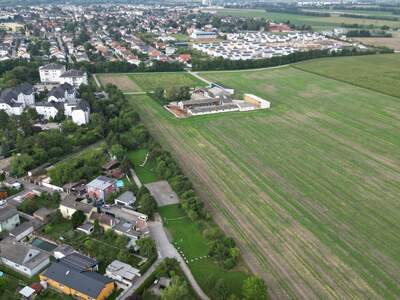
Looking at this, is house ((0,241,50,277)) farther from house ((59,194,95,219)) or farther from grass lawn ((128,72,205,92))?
grass lawn ((128,72,205,92))

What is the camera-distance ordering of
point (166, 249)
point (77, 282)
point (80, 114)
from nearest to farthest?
point (77, 282) < point (166, 249) < point (80, 114)

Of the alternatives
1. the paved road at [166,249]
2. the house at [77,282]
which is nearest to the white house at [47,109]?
the paved road at [166,249]

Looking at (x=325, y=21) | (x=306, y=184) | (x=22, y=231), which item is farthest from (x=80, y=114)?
(x=325, y=21)

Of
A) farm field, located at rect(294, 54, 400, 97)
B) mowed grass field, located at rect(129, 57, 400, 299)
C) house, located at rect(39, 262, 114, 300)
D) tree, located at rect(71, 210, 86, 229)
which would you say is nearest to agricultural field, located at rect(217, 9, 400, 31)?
farm field, located at rect(294, 54, 400, 97)

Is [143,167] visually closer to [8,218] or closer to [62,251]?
[8,218]

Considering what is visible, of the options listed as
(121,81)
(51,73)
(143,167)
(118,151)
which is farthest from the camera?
(121,81)
